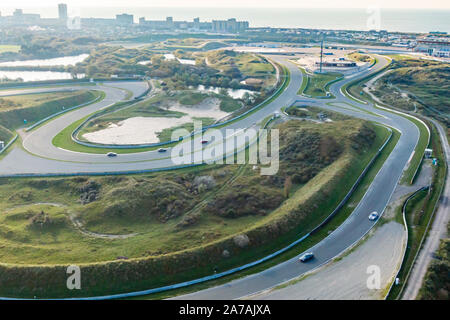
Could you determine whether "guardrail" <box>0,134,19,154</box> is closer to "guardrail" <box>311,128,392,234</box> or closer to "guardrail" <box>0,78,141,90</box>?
"guardrail" <box>0,78,141,90</box>

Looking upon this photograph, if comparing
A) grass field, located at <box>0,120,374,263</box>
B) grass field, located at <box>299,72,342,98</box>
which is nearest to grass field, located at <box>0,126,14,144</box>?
grass field, located at <box>0,120,374,263</box>

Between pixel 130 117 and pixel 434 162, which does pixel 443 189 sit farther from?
pixel 130 117

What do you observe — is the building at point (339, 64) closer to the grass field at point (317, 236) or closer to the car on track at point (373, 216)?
the grass field at point (317, 236)

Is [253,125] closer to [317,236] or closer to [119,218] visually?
[317,236]

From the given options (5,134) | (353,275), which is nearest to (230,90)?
(5,134)

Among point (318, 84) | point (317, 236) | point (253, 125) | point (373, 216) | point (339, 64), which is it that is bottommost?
point (317, 236)

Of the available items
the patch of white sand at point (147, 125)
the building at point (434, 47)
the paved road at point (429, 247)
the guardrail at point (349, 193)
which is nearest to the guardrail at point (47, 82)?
the patch of white sand at point (147, 125)
